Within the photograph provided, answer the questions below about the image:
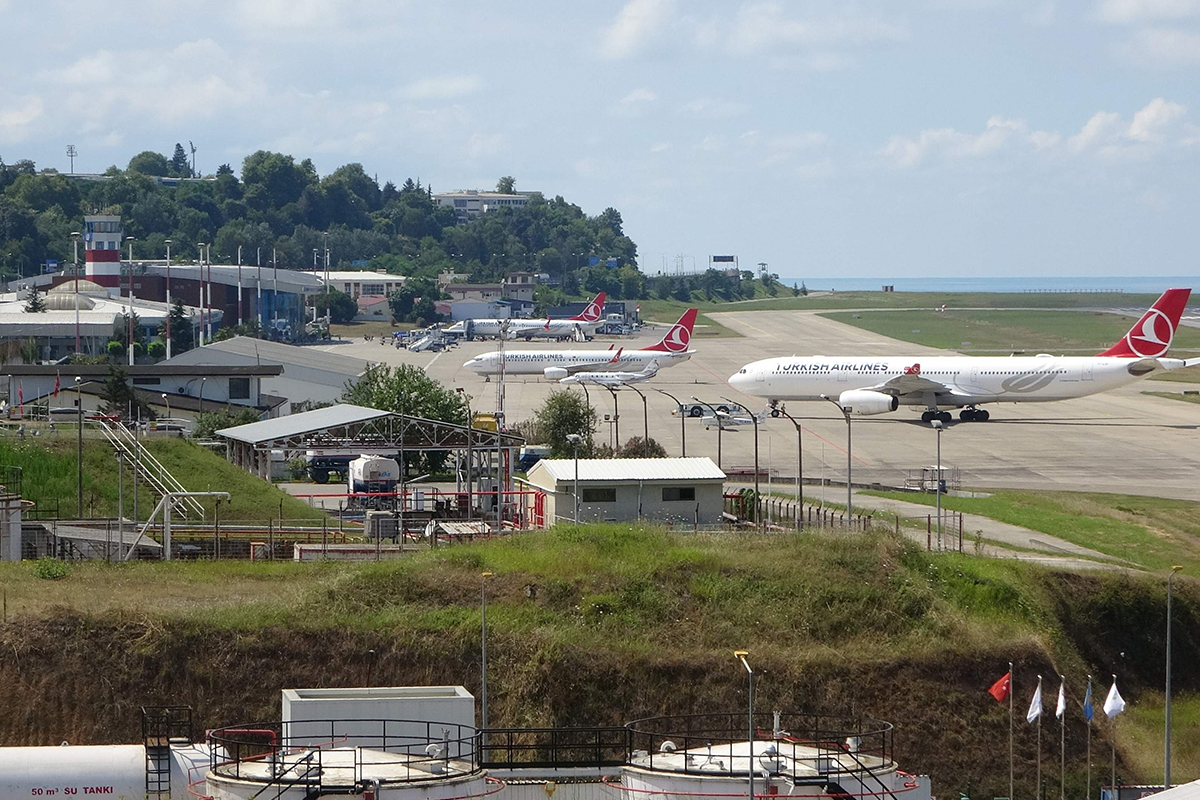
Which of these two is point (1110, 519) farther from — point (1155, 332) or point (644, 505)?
point (1155, 332)

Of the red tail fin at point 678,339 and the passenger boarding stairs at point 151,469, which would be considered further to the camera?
the red tail fin at point 678,339

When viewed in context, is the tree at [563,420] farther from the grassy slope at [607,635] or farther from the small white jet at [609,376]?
the small white jet at [609,376]

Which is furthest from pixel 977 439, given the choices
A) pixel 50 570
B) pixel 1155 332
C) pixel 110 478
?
pixel 50 570

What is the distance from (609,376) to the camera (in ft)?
371

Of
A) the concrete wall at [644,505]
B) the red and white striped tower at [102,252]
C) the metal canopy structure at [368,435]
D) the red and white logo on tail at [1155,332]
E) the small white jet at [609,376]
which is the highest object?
the red and white striped tower at [102,252]

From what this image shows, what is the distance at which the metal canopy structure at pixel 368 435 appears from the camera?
54750 mm

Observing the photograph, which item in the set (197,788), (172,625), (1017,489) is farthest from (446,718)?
(1017,489)

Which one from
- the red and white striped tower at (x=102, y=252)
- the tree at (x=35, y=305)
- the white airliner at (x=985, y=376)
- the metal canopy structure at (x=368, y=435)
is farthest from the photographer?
the red and white striped tower at (x=102, y=252)

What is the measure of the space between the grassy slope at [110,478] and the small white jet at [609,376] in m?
50.2

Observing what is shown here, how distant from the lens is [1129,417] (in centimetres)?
9056

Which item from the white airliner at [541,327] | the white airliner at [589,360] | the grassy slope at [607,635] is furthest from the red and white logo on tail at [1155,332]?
the white airliner at [541,327]

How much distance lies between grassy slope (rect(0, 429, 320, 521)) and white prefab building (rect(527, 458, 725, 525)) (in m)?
9.11

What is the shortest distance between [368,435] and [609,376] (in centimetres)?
5606

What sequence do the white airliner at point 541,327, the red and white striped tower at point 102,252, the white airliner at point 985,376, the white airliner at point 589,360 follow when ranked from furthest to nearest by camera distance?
1. the white airliner at point 541,327
2. the red and white striped tower at point 102,252
3. the white airliner at point 589,360
4. the white airliner at point 985,376
